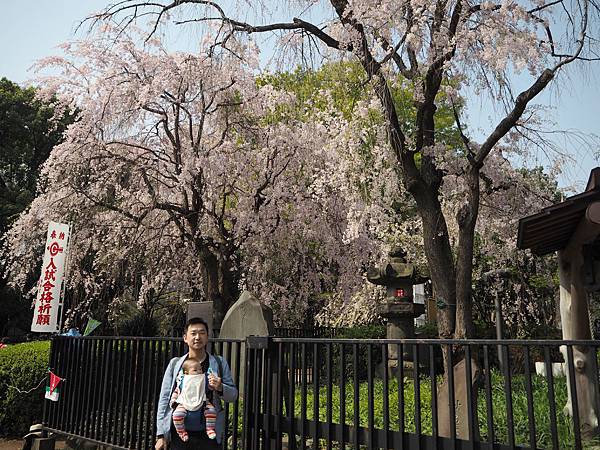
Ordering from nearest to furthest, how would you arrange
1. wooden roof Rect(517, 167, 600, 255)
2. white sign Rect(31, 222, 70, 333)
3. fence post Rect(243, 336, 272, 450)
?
fence post Rect(243, 336, 272, 450) → wooden roof Rect(517, 167, 600, 255) → white sign Rect(31, 222, 70, 333)

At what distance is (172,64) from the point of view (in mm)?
10531

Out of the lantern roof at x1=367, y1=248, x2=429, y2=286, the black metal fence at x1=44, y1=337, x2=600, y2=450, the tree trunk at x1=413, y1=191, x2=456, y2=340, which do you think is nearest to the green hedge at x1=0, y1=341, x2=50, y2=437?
the black metal fence at x1=44, y1=337, x2=600, y2=450

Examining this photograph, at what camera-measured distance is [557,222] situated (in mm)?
5379

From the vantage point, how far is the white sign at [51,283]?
679 centimetres

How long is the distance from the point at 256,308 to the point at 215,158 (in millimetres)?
3885

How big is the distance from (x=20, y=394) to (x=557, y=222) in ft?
24.8

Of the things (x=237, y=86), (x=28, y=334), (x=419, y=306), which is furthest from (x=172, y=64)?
(x=28, y=334)

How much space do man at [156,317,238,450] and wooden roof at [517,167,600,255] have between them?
3661 millimetres

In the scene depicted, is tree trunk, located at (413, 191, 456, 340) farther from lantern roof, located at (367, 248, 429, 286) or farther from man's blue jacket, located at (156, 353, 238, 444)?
lantern roof, located at (367, 248, 429, 286)

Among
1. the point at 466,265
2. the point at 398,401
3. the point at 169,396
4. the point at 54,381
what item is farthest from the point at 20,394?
the point at 466,265

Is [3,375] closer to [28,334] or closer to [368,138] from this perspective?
[368,138]

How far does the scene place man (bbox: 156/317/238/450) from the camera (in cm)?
338

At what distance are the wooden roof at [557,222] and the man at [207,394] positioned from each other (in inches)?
144

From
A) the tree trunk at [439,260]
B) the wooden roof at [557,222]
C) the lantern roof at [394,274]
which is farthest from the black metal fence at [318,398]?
the lantern roof at [394,274]
